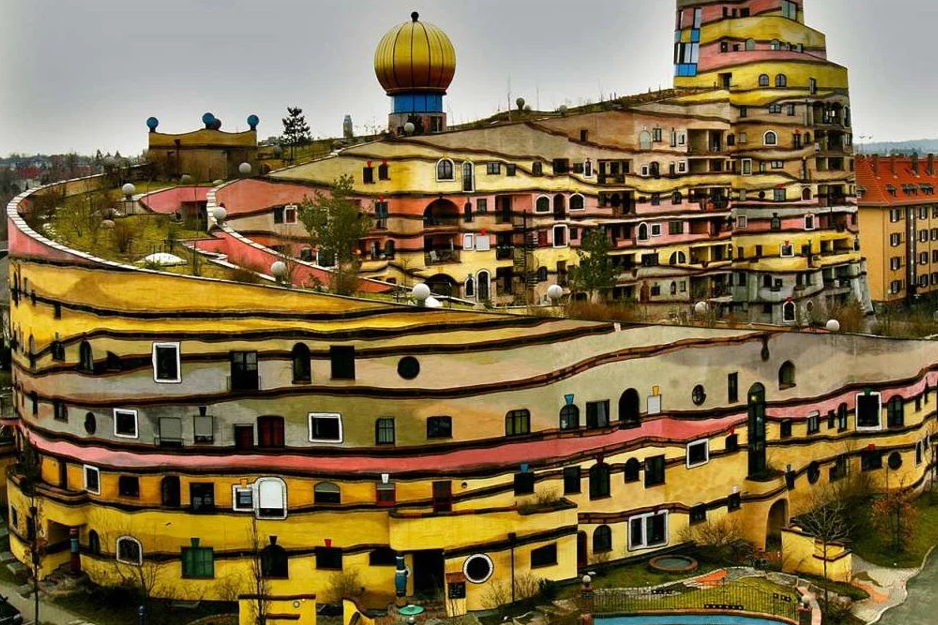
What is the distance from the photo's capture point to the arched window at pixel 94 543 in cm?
3631

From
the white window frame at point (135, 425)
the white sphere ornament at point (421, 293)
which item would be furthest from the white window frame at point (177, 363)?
the white sphere ornament at point (421, 293)

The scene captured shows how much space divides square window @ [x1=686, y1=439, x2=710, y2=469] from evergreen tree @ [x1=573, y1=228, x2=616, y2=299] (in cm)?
1132

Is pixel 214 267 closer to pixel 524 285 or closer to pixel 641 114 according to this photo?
pixel 524 285

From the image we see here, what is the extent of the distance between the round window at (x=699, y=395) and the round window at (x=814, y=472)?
5827 millimetres

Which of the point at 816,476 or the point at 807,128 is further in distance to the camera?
the point at 807,128

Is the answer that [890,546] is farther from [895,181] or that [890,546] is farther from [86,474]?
[895,181]

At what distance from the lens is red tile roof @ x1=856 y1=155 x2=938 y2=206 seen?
75688 mm

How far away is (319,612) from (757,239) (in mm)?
37503

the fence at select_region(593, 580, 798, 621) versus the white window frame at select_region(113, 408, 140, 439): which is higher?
the white window frame at select_region(113, 408, 140, 439)

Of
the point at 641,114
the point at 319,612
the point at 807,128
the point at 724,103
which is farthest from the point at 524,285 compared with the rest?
the point at 319,612

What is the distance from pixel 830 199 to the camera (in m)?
64.8

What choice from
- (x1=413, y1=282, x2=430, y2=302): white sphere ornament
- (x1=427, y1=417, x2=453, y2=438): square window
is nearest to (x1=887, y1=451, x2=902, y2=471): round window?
(x1=427, y1=417, x2=453, y2=438): square window

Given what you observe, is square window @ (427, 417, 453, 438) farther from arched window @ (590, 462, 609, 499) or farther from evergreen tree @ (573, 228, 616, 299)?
evergreen tree @ (573, 228, 616, 299)

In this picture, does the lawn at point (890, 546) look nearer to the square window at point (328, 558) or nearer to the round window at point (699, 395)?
the round window at point (699, 395)
